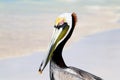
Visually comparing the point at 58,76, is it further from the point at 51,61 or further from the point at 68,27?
the point at 68,27

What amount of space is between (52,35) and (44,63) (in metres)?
0.58

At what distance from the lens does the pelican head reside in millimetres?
10305

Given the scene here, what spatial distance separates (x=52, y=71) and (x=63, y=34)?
2.62 feet

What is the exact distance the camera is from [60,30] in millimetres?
10320

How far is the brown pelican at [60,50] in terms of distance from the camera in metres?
9.98

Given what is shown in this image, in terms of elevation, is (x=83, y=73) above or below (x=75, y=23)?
below

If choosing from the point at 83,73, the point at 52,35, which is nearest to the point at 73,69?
the point at 83,73

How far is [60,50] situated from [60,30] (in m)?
0.39

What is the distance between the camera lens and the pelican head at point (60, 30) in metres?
10.3

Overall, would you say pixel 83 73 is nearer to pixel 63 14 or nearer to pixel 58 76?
pixel 58 76

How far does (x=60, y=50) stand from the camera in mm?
10328

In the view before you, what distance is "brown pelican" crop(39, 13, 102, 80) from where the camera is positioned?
9984 millimetres

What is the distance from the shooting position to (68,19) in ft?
34.0

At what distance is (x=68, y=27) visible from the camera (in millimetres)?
10398
